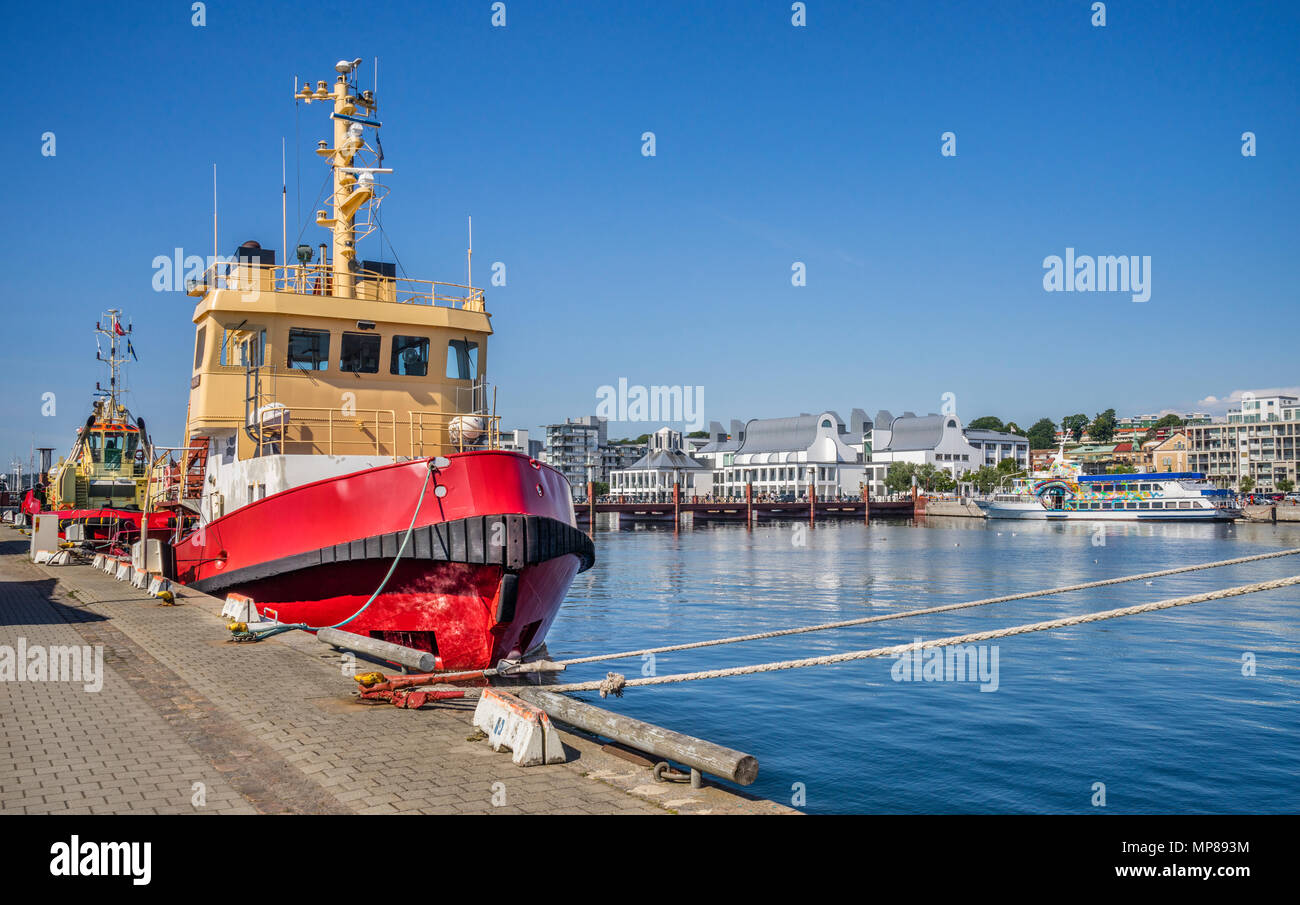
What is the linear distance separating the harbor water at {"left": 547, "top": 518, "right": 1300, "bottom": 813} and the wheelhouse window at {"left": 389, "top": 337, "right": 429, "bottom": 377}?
6.34m

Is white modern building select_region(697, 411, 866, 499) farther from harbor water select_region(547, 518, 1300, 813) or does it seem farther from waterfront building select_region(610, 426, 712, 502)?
harbor water select_region(547, 518, 1300, 813)

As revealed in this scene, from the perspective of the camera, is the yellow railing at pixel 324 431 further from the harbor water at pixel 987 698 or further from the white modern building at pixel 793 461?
the white modern building at pixel 793 461

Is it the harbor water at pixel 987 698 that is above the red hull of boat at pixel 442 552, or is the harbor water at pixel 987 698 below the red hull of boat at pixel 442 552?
below

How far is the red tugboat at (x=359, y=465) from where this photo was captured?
1321 cm

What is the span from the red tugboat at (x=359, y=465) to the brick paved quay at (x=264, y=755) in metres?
1.64

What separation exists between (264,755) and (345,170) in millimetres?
13657

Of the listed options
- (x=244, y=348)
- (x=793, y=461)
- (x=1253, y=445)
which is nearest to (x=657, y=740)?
(x=244, y=348)

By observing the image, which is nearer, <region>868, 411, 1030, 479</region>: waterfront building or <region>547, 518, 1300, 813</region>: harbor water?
<region>547, 518, 1300, 813</region>: harbor water

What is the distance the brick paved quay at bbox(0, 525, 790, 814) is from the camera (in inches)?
280

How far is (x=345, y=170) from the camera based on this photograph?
1883 centimetres

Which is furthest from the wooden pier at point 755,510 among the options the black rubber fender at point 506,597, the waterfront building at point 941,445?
the black rubber fender at point 506,597

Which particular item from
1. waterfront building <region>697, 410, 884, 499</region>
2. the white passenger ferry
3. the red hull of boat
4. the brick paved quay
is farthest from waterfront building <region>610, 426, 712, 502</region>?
the brick paved quay

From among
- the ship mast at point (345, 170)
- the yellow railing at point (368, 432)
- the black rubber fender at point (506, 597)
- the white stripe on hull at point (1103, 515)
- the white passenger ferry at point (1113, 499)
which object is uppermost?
the ship mast at point (345, 170)

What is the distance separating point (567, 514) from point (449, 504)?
109 inches
